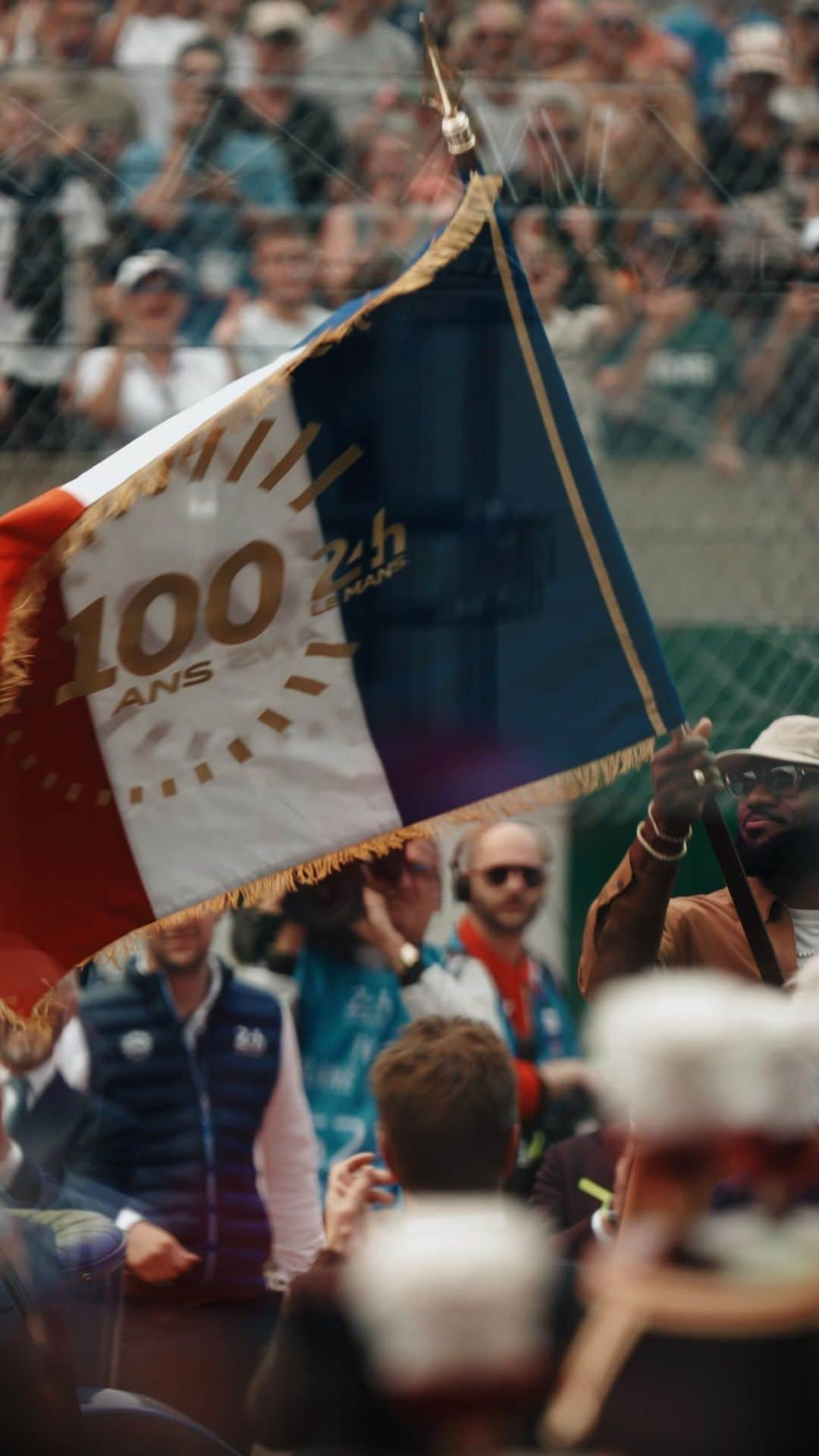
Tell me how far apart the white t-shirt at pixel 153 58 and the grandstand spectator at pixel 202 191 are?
31 millimetres

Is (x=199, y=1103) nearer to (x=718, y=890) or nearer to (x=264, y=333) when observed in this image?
(x=718, y=890)

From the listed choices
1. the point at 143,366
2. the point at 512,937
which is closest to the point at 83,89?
the point at 143,366

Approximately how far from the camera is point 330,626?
9.41ft

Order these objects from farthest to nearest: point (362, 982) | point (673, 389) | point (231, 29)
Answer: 1. point (231, 29)
2. point (673, 389)
3. point (362, 982)

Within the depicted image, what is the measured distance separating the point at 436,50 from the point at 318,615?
2.31ft

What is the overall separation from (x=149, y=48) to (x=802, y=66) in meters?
1.65

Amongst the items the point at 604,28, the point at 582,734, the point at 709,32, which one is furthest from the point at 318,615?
the point at 709,32

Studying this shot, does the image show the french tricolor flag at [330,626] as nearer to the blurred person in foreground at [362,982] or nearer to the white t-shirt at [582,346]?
the blurred person in foreground at [362,982]

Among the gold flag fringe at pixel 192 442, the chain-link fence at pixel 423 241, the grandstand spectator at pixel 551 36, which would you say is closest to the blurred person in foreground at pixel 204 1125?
the gold flag fringe at pixel 192 442

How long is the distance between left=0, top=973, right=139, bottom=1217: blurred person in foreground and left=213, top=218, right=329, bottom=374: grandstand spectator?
1.71 metres

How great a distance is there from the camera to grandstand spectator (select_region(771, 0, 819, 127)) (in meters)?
5.65

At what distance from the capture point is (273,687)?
287 cm

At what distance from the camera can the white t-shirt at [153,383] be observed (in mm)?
4750

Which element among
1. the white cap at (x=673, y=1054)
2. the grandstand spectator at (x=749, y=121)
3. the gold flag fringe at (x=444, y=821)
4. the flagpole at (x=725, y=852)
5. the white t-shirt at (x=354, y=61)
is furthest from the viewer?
the grandstand spectator at (x=749, y=121)
